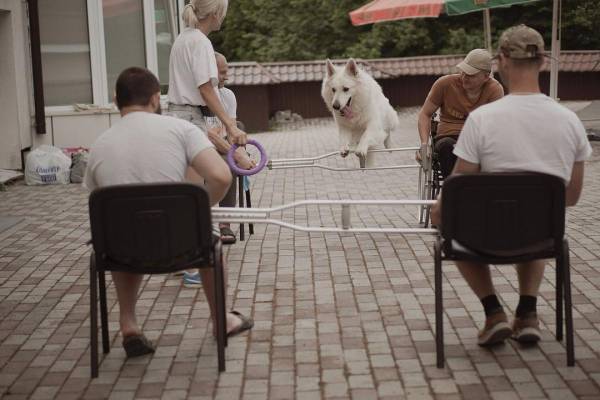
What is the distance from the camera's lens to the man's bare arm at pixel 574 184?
14.7ft

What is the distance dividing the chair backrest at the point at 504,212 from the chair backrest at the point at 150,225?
119 centimetres

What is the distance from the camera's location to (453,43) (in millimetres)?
37094

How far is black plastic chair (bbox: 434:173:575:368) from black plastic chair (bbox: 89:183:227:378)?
3.73 ft

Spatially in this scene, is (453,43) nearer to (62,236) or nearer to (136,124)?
(62,236)

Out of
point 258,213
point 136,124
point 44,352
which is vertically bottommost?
point 44,352

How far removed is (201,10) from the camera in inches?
256

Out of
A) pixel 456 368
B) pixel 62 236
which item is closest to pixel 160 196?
pixel 456 368

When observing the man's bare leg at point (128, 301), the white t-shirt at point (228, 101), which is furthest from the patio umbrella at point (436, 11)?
the man's bare leg at point (128, 301)

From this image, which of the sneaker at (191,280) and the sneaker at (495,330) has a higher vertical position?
the sneaker at (495,330)

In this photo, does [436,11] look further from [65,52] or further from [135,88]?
[135,88]

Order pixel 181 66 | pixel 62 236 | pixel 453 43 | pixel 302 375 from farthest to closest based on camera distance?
pixel 453 43 → pixel 62 236 → pixel 181 66 → pixel 302 375

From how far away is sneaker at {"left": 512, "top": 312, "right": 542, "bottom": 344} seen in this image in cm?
471

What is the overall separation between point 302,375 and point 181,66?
290 cm

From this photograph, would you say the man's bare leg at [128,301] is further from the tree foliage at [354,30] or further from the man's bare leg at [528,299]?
the tree foliage at [354,30]
